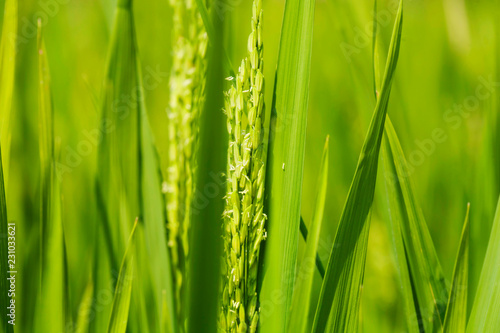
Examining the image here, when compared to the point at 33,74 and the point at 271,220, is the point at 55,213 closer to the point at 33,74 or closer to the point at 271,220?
the point at 271,220

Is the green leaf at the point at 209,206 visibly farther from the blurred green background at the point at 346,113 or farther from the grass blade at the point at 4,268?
the grass blade at the point at 4,268

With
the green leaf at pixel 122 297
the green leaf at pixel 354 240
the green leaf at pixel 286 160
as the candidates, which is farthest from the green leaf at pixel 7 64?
the green leaf at pixel 354 240

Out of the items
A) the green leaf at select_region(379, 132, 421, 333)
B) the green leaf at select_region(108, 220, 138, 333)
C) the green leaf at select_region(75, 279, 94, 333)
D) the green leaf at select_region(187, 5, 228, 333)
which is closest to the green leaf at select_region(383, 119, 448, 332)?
the green leaf at select_region(379, 132, 421, 333)

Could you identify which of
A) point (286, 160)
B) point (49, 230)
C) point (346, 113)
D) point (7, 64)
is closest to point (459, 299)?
point (286, 160)

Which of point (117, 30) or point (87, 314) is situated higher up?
point (117, 30)

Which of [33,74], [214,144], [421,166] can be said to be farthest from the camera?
[421,166]

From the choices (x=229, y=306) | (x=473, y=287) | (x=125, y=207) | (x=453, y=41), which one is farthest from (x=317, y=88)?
(x=229, y=306)
